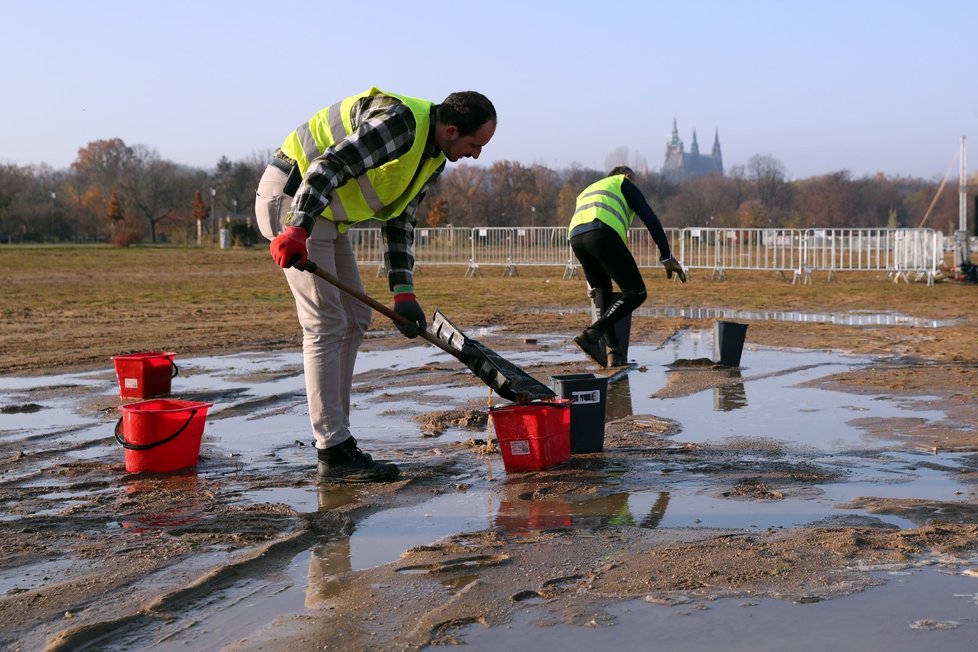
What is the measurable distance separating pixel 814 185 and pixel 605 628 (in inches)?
3481

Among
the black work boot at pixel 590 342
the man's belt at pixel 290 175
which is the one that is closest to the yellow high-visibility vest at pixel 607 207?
the black work boot at pixel 590 342

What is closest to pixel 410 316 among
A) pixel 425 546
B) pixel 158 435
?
pixel 158 435

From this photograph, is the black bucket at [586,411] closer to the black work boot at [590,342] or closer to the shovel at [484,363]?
the shovel at [484,363]

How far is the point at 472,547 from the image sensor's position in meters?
4.23

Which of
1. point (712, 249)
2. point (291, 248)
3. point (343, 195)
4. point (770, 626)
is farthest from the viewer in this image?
point (712, 249)

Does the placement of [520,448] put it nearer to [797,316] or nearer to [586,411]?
[586,411]

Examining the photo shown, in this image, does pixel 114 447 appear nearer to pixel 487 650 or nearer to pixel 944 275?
pixel 487 650

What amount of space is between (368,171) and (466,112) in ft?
1.79

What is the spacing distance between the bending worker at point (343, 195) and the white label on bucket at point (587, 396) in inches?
35.8

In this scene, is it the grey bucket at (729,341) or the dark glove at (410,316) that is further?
the grey bucket at (729,341)

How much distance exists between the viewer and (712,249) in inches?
1166

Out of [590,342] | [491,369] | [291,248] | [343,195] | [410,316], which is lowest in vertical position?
[590,342]

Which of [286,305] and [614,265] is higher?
[614,265]

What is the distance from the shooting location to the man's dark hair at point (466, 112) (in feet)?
17.0
